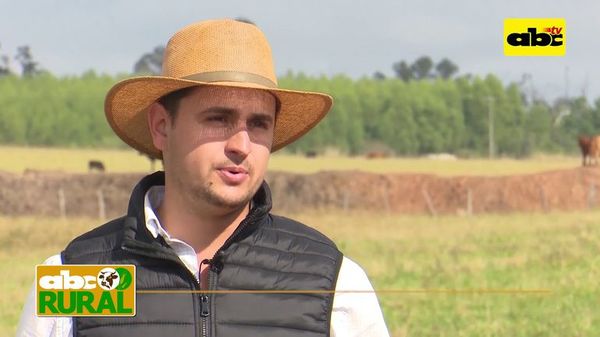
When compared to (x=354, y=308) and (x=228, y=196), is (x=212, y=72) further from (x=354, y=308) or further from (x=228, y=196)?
(x=354, y=308)

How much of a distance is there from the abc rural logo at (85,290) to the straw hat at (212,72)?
51 cm

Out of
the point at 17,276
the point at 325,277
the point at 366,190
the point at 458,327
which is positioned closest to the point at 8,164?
the point at 366,190

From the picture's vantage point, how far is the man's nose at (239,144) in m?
3.34

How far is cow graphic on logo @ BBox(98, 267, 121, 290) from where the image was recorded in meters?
3.56

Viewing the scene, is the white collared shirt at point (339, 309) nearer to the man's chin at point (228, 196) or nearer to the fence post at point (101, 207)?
the man's chin at point (228, 196)

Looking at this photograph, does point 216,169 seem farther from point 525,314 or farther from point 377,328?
point 525,314

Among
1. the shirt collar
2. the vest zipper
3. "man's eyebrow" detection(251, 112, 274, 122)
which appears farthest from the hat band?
the vest zipper

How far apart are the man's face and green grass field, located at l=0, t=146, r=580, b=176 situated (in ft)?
237

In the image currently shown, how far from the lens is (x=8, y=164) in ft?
261

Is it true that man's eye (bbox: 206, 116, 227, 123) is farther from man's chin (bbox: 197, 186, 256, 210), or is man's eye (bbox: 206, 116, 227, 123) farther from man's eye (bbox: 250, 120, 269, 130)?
man's chin (bbox: 197, 186, 256, 210)

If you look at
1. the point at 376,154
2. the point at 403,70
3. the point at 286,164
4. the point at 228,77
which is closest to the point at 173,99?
the point at 228,77

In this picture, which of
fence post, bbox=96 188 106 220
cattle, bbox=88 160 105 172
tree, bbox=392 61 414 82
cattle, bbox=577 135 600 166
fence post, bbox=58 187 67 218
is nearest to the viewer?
fence post, bbox=96 188 106 220

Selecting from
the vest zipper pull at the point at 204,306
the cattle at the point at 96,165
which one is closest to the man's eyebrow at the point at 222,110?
the vest zipper pull at the point at 204,306

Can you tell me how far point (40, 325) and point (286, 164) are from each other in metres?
82.0
